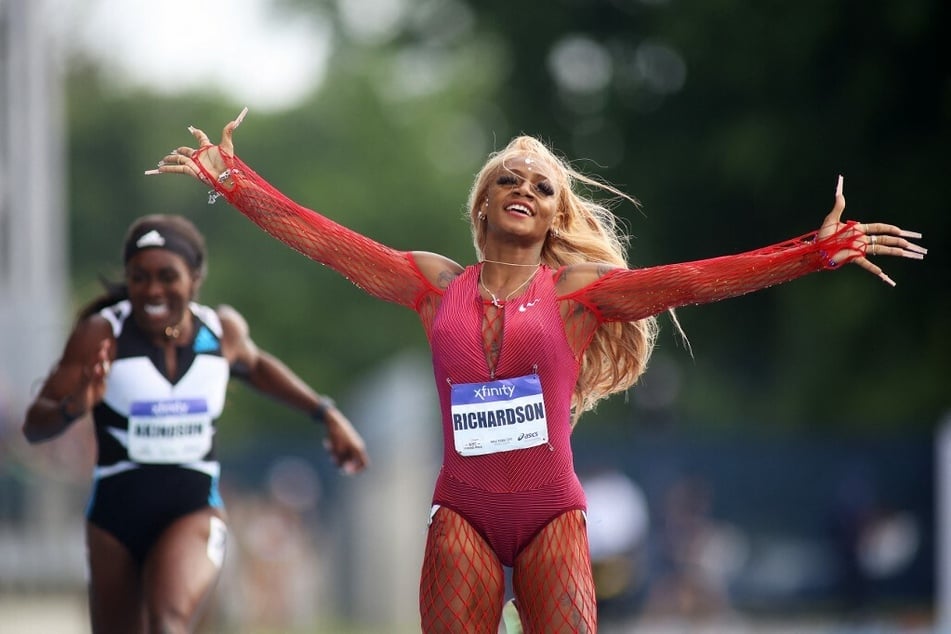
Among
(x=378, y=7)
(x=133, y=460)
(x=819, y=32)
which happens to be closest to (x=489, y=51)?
(x=819, y=32)

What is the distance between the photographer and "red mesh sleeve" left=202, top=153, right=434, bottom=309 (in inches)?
249

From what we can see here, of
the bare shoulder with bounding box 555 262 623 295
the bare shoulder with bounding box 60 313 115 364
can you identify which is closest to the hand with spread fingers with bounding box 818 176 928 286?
the bare shoulder with bounding box 555 262 623 295

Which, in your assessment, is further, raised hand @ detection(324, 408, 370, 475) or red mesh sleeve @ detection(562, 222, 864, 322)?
raised hand @ detection(324, 408, 370, 475)

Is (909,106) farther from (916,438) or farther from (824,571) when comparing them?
(824,571)

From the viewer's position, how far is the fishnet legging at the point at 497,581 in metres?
5.83

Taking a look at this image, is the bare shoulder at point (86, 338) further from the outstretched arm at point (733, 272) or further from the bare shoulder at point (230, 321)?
the outstretched arm at point (733, 272)

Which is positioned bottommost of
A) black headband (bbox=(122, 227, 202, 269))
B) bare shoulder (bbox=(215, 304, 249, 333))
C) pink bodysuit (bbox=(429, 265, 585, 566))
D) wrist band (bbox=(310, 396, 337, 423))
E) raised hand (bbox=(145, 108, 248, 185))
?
pink bodysuit (bbox=(429, 265, 585, 566))

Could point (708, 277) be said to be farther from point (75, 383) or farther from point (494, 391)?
point (75, 383)

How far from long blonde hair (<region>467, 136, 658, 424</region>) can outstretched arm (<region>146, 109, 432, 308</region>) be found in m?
0.33

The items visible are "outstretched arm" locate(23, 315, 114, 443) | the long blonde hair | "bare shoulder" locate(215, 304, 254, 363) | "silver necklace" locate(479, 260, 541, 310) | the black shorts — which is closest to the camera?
"silver necklace" locate(479, 260, 541, 310)

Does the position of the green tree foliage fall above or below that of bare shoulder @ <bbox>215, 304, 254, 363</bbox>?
above

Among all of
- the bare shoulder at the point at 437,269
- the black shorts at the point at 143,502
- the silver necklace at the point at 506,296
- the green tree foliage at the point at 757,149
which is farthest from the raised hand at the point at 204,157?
the green tree foliage at the point at 757,149

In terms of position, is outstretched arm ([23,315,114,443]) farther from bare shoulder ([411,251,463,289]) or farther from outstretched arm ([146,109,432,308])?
bare shoulder ([411,251,463,289])

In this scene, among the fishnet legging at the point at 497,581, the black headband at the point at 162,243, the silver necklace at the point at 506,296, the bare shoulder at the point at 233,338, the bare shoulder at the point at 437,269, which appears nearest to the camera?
the fishnet legging at the point at 497,581
